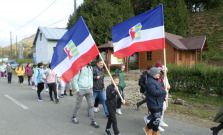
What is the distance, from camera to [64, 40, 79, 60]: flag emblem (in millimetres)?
5285

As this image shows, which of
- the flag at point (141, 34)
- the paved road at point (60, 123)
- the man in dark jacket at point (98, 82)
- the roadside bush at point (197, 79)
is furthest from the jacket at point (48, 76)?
the roadside bush at point (197, 79)

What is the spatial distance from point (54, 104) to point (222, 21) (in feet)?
129

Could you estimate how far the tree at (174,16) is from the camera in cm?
3244

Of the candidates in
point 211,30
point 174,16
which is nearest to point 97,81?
point 174,16

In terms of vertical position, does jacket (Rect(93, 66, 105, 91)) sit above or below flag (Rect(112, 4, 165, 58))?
below

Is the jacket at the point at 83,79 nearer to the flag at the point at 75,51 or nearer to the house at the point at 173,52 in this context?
the flag at the point at 75,51

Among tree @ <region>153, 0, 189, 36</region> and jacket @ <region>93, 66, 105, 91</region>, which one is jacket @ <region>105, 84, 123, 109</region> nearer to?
jacket @ <region>93, 66, 105, 91</region>

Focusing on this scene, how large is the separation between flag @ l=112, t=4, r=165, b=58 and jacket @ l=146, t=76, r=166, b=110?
1.54 m

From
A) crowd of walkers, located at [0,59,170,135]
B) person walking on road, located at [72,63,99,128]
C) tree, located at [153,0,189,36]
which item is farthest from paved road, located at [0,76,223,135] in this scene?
tree, located at [153,0,189,36]

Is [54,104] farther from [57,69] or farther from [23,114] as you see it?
[57,69]

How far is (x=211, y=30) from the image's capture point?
35344 millimetres

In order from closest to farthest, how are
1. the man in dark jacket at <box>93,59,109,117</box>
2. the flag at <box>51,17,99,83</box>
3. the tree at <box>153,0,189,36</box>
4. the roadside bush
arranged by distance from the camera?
1. the flag at <box>51,17,99,83</box>
2. the man in dark jacket at <box>93,59,109,117</box>
3. the roadside bush
4. the tree at <box>153,0,189,36</box>

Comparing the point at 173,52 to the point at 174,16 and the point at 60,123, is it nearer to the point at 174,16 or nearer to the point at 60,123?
the point at 174,16

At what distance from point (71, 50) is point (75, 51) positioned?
0.56 feet
